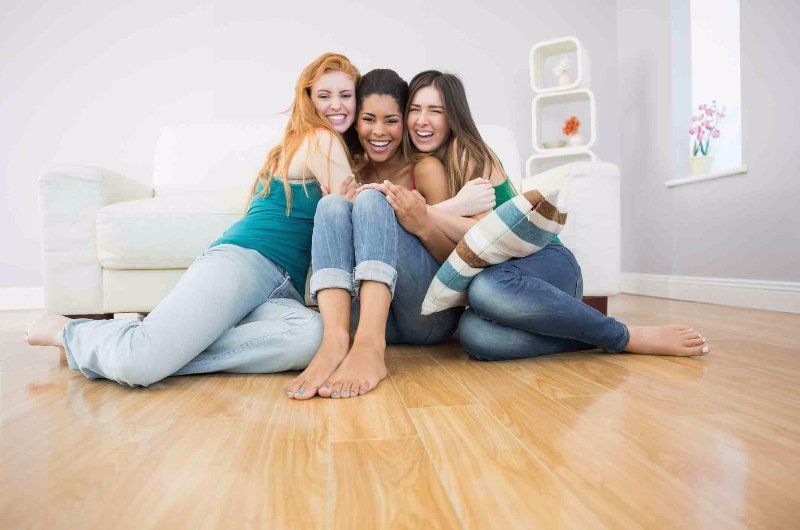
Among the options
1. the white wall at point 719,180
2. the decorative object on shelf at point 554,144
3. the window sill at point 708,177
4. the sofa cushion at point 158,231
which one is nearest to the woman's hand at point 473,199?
the sofa cushion at point 158,231

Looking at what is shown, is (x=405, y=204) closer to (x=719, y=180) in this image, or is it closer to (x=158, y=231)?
(x=158, y=231)

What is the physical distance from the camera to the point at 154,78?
3309 millimetres

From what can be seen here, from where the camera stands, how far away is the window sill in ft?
8.18

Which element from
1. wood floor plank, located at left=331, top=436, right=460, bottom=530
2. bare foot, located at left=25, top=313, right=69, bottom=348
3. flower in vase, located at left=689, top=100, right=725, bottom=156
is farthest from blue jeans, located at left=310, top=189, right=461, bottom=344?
flower in vase, located at left=689, top=100, right=725, bottom=156

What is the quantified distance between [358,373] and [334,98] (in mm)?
770

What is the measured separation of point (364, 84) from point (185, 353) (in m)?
0.83

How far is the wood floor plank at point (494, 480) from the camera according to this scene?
49 centimetres

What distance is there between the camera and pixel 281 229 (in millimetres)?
1248

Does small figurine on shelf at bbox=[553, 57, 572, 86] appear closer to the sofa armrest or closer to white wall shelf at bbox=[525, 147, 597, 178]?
white wall shelf at bbox=[525, 147, 597, 178]

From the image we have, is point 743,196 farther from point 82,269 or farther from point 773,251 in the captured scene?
point 82,269

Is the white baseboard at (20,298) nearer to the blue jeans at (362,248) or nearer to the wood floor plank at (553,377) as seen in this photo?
the blue jeans at (362,248)

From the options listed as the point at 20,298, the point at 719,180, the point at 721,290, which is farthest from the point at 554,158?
the point at 20,298

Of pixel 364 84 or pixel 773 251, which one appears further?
pixel 773 251

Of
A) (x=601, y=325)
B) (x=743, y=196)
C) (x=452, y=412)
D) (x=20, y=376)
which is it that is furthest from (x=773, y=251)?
(x=20, y=376)
